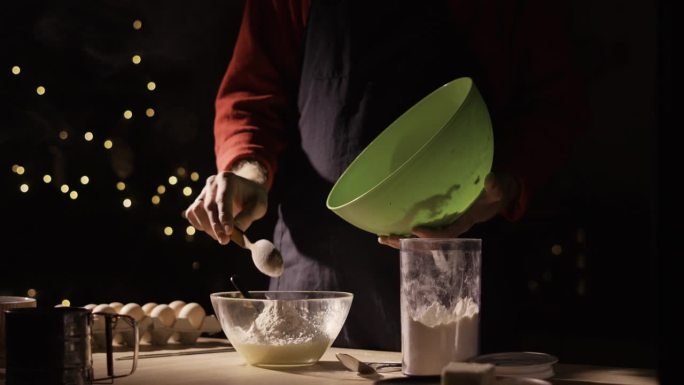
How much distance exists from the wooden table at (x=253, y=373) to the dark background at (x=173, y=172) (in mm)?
541

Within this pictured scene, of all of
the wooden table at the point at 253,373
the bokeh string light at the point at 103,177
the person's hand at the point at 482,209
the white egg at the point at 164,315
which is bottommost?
the wooden table at the point at 253,373

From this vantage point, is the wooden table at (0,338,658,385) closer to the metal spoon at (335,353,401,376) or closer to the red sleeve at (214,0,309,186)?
the metal spoon at (335,353,401,376)

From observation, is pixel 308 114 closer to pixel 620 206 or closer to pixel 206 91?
pixel 206 91

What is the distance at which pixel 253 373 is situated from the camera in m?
1.26

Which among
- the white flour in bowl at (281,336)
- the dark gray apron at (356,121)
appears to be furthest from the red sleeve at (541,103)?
the white flour in bowl at (281,336)

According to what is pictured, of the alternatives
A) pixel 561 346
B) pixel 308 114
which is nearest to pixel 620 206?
pixel 561 346

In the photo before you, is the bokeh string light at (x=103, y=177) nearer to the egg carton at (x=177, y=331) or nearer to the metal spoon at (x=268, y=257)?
the egg carton at (x=177, y=331)

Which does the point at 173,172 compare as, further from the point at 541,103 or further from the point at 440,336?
the point at 440,336

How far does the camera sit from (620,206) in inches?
107

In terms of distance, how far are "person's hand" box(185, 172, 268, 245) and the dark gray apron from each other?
190 millimetres

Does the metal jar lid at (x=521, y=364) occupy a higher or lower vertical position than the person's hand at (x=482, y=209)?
lower

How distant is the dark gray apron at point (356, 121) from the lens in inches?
69.9

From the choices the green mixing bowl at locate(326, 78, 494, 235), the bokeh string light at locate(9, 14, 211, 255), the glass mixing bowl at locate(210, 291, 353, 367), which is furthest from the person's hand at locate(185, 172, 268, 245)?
the bokeh string light at locate(9, 14, 211, 255)

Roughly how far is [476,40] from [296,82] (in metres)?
0.43
